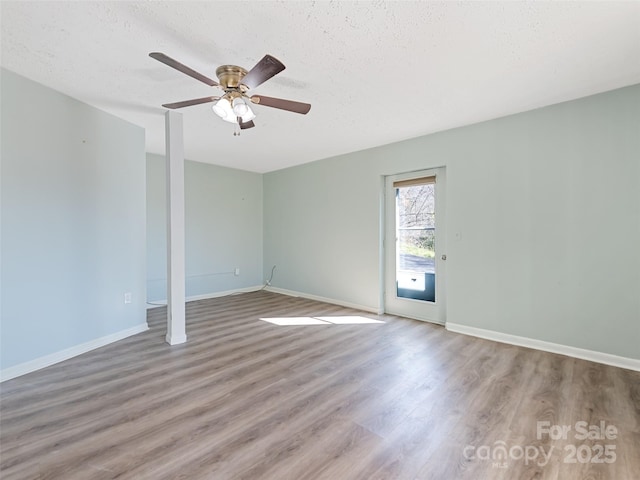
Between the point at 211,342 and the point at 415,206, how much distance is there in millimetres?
3242

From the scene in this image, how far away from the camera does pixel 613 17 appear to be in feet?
5.94

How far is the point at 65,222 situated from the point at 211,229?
9.30 feet

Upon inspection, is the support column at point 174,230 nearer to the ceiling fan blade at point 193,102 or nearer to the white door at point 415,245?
the ceiling fan blade at point 193,102

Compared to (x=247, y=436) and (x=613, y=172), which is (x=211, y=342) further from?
(x=613, y=172)

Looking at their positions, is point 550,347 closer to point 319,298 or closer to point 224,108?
point 319,298

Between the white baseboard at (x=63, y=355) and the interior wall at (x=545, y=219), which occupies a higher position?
the interior wall at (x=545, y=219)

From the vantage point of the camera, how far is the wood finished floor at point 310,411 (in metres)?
1.55

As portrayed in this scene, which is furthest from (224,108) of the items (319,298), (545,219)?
(319,298)

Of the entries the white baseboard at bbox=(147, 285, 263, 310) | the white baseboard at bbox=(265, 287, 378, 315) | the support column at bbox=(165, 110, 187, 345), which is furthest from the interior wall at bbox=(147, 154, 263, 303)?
the support column at bbox=(165, 110, 187, 345)

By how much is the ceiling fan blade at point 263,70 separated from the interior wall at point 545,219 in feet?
8.94

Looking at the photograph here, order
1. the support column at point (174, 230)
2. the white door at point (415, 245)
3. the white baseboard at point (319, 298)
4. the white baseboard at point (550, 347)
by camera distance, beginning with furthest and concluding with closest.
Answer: the white baseboard at point (319, 298)
the white door at point (415, 245)
the support column at point (174, 230)
the white baseboard at point (550, 347)

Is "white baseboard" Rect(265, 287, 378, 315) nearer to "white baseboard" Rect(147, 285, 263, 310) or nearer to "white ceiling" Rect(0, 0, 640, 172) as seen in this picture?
"white baseboard" Rect(147, 285, 263, 310)

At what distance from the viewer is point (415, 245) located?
13.9 feet

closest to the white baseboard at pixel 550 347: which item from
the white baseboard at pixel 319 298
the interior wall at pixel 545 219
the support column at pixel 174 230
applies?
the interior wall at pixel 545 219
